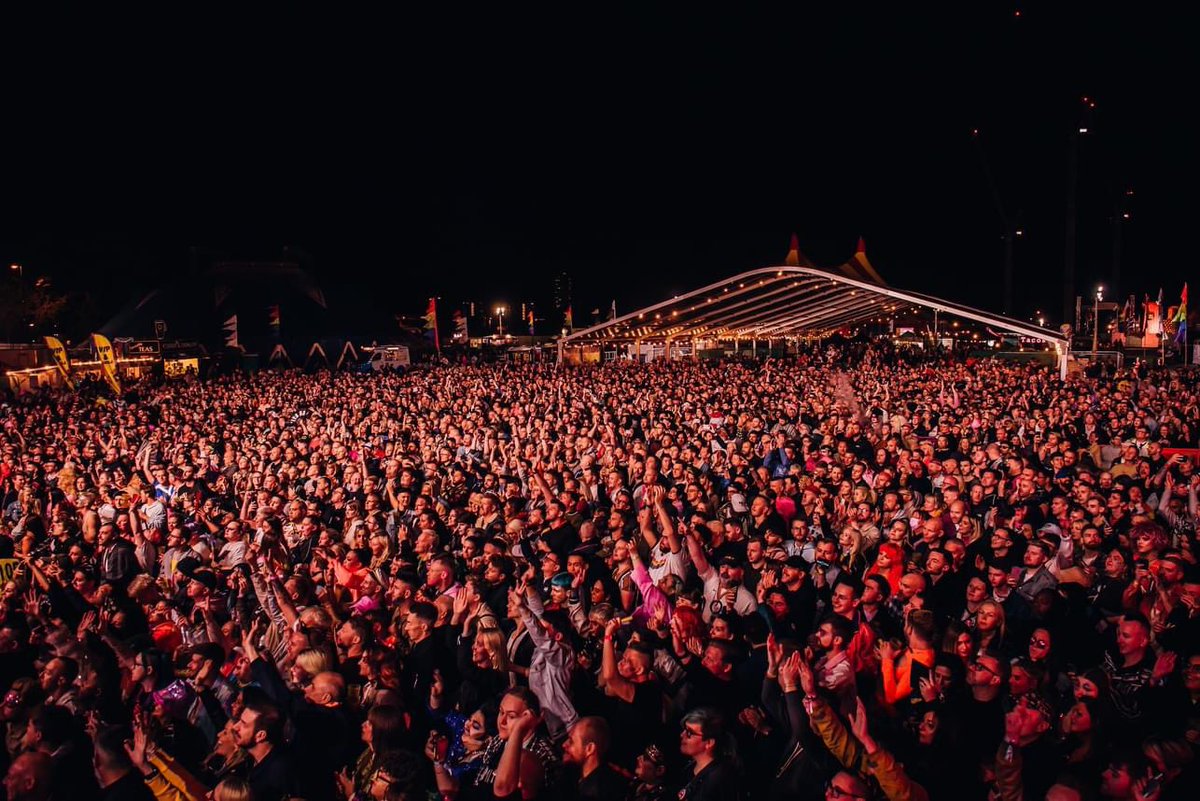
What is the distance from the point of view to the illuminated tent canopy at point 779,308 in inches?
811

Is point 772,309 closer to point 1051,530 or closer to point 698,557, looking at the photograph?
point 1051,530

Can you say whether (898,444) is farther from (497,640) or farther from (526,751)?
(526,751)

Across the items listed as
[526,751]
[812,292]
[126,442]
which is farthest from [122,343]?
[526,751]

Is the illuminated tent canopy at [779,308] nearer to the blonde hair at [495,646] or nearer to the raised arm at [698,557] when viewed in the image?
the raised arm at [698,557]

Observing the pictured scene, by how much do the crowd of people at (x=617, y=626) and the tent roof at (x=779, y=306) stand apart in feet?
38.4

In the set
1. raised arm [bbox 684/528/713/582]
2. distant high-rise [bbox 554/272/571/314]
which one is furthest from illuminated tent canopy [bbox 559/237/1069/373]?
distant high-rise [bbox 554/272/571/314]

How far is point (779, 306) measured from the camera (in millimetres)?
32000

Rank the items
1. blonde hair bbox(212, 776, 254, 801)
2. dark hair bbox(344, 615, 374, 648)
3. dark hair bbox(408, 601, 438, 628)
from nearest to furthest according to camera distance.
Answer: blonde hair bbox(212, 776, 254, 801) < dark hair bbox(344, 615, 374, 648) < dark hair bbox(408, 601, 438, 628)

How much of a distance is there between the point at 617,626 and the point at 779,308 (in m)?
30.3

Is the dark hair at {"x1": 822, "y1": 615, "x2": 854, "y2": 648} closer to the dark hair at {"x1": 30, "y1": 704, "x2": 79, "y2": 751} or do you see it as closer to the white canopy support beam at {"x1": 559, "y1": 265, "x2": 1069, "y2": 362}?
the dark hair at {"x1": 30, "y1": 704, "x2": 79, "y2": 751}

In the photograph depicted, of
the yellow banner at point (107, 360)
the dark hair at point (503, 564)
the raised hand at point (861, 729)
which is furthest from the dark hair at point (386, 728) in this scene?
the yellow banner at point (107, 360)

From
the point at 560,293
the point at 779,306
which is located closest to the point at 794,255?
the point at 779,306

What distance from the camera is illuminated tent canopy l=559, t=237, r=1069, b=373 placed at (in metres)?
20.6

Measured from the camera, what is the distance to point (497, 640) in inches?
142
